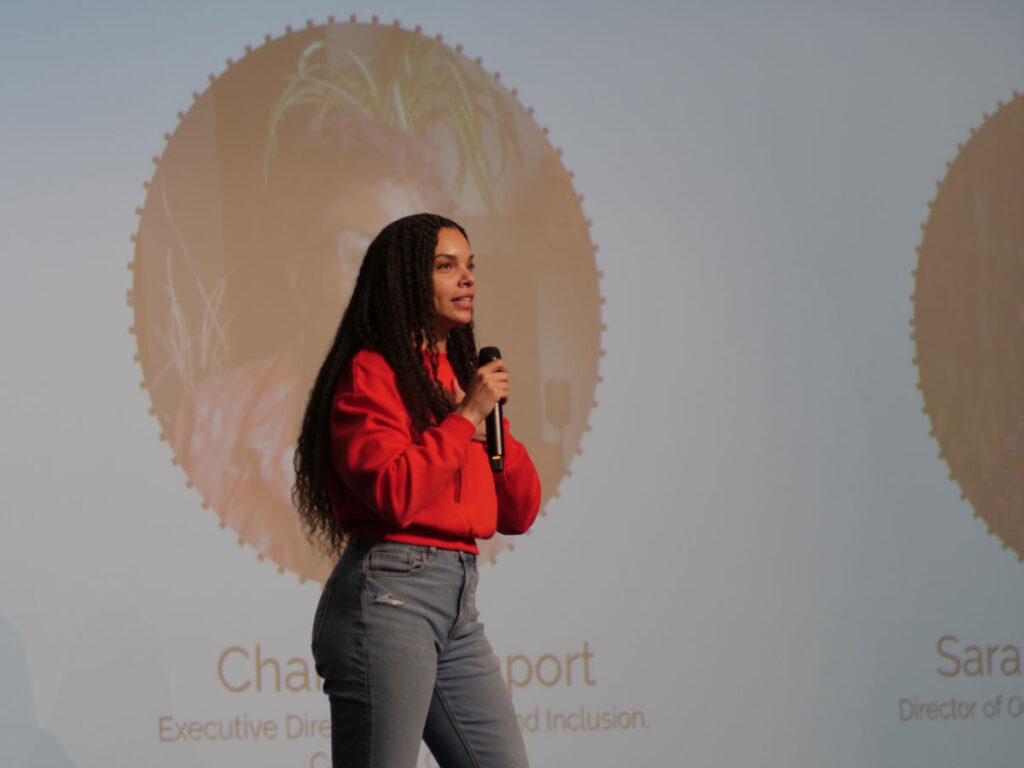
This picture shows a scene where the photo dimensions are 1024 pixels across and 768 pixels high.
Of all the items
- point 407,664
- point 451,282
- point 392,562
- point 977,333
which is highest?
point 451,282

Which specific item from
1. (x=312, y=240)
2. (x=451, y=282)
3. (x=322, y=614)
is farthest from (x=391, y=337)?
(x=312, y=240)

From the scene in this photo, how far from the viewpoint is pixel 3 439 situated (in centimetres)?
291

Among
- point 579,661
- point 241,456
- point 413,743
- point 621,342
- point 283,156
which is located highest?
point 283,156

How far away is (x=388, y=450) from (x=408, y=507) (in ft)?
0.30

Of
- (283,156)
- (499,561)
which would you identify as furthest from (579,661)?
(283,156)

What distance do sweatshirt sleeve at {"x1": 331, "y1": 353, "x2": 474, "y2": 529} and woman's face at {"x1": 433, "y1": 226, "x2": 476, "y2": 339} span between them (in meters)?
0.17

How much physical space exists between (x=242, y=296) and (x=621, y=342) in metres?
0.95

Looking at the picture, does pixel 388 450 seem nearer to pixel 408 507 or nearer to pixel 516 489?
pixel 408 507

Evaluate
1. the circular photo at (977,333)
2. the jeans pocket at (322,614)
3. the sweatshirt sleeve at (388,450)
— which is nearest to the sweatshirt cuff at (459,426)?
the sweatshirt sleeve at (388,450)

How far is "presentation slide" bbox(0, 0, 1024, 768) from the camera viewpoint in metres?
2.94

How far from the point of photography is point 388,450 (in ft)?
5.79

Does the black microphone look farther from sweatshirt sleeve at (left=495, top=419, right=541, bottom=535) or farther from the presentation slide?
the presentation slide

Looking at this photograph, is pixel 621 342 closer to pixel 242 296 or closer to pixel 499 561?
pixel 499 561

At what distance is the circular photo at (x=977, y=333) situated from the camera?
3219 millimetres
